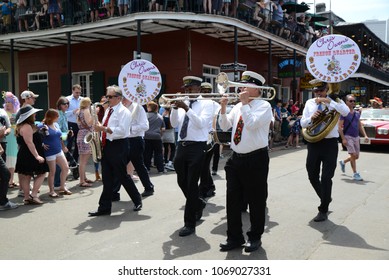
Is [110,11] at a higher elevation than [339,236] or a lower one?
higher

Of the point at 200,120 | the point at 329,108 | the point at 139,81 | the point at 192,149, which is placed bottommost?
the point at 192,149

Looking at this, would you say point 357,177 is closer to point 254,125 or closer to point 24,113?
point 254,125

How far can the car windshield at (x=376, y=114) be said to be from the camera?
48.4ft

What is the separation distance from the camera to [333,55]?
546 cm

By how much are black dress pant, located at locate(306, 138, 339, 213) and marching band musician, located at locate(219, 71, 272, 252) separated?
1.52 metres

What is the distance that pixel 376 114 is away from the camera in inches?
592

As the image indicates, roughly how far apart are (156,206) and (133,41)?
1121cm

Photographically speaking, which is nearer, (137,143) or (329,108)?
(329,108)

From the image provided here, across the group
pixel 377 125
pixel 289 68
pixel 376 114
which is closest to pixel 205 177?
pixel 377 125

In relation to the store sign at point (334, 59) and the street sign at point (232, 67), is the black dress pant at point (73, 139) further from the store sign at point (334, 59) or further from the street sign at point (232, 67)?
the street sign at point (232, 67)

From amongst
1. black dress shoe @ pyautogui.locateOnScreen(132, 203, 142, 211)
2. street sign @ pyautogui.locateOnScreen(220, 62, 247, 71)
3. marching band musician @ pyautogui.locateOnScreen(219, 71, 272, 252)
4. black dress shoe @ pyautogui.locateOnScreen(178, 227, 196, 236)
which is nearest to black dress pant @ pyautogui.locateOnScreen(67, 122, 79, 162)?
black dress shoe @ pyautogui.locateOnScreen(132, 203, 142, 211)

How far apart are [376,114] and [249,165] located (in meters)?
12.7
